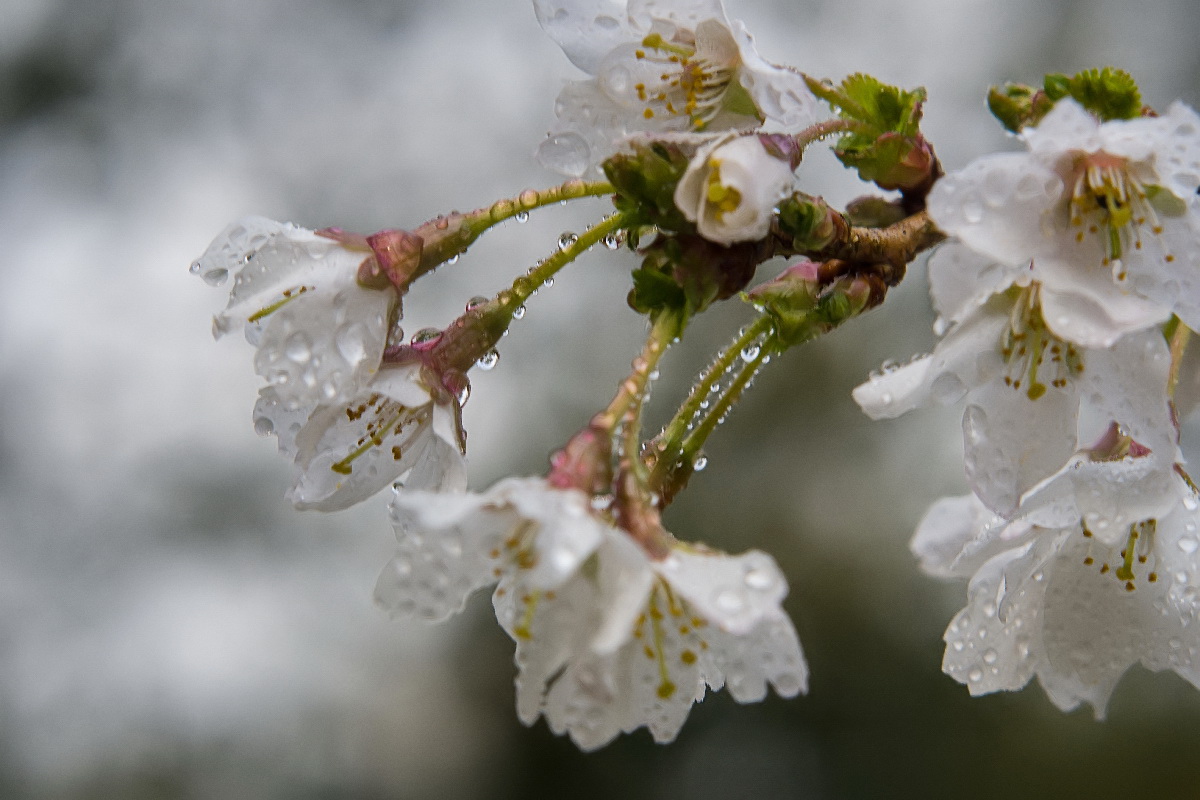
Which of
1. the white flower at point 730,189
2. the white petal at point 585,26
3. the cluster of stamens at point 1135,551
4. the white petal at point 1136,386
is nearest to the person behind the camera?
the white flower at point 730,189

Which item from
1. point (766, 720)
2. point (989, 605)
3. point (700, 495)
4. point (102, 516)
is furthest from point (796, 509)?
point (989, 605)

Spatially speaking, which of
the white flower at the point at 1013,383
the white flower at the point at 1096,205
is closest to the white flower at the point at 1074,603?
the white flower at the point at 1013,383

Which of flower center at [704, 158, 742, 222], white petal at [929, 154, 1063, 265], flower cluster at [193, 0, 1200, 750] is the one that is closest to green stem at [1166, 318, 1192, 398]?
flower cluster at [193, 0, 1200, 750]

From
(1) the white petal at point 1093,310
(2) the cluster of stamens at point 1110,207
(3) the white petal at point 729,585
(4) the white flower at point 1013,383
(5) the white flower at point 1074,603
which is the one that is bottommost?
(5) the white flower at point 1074,603

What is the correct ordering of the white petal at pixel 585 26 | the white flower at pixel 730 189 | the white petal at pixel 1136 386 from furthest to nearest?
the white petal at pixel 585 26
the white petal at pixel 1136 386
the white flower at pixel 730 189

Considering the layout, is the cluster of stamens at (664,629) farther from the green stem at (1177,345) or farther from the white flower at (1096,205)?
the green stem at (1177,345)

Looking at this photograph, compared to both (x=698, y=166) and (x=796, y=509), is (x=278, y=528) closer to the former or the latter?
(x=796, y=509)

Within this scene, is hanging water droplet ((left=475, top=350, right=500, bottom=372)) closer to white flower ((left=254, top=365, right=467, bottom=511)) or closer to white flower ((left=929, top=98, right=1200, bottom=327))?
white flower ((left=254, top=365, right=467, bottom=511))
